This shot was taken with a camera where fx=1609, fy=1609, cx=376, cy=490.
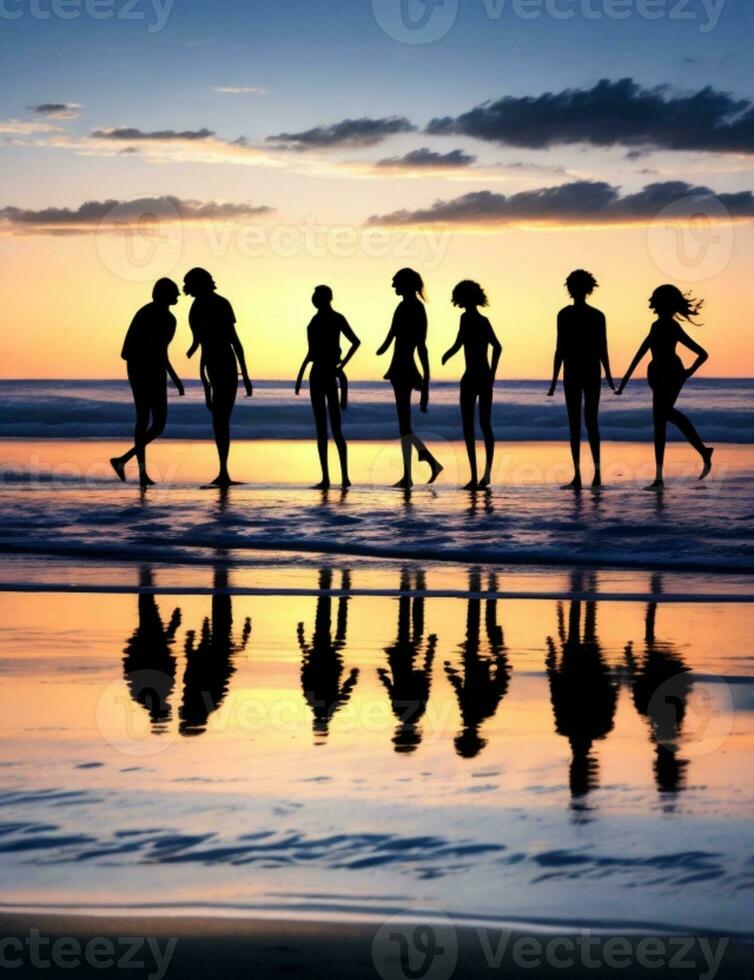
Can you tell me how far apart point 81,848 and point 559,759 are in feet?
5.68

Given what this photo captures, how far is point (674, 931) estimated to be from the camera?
3.76 meters

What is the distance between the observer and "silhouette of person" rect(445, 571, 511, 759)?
18.6ft

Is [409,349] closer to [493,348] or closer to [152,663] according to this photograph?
[493,348]

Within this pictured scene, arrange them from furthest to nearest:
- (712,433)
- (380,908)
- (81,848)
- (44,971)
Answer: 1. (712,433)
2. (81,848)
3. (380,908)
4. (44,971)

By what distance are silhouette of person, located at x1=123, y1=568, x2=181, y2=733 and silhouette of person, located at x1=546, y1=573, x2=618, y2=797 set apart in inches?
59.1

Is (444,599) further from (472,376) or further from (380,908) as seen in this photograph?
(472,376)

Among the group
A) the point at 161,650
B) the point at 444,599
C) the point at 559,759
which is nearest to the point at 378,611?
the point at 444,599

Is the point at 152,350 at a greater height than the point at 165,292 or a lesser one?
lesser

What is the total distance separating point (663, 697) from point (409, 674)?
1.12 metres

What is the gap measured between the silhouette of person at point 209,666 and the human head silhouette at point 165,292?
8092 millimetres

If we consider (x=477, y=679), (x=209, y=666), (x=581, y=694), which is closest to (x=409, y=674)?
(x=477, y=679)

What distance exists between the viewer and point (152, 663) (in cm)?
725

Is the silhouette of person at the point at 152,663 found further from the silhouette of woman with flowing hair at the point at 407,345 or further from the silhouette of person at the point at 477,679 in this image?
the silhouette of woman with flowing hair at the point at 407,345

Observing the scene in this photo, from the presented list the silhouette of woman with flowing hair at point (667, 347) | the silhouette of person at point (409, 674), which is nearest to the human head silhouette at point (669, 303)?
the silhouette of woman with flowing hair at point (667, 347)
